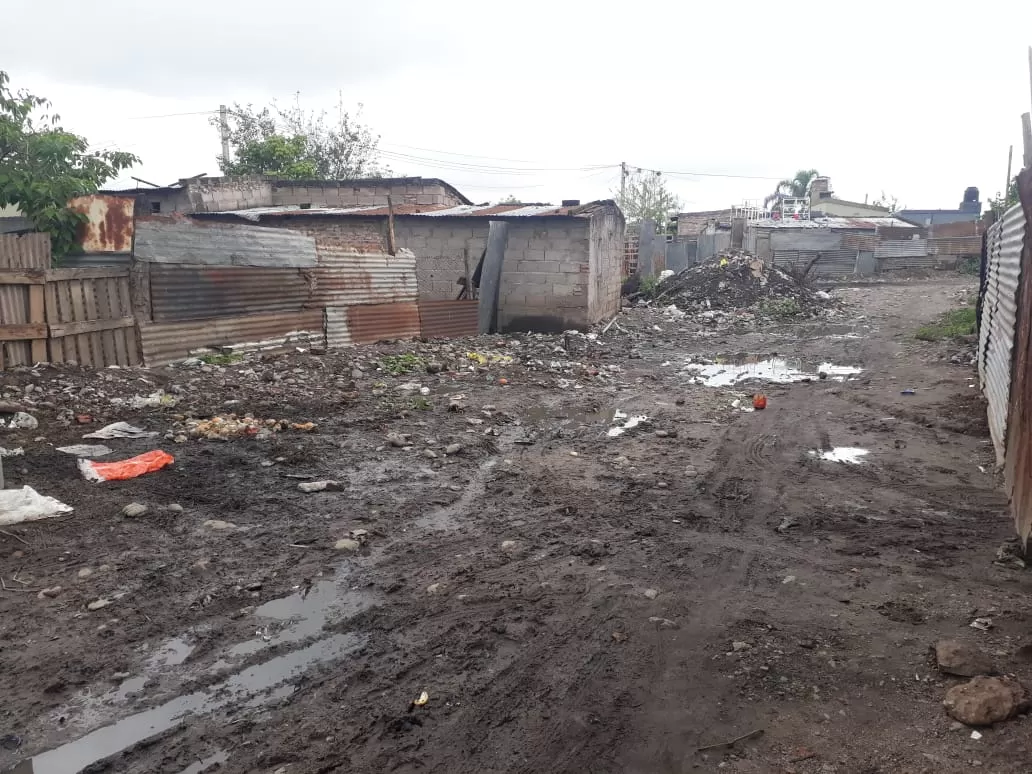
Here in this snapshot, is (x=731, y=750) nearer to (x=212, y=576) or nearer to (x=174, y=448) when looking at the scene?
(x=212, y=576)

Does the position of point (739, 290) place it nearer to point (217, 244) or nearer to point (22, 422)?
point (217, 244)

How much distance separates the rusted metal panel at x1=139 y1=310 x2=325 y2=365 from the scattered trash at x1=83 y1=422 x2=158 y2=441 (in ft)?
7.11

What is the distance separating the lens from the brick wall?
19.8 metres

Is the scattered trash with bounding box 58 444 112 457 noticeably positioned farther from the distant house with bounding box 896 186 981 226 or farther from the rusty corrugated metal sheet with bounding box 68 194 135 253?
the distant house with bounding box 896 186 981 226

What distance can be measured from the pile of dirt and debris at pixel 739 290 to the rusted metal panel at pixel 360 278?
8.91 metres

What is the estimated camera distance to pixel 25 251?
6.70 metres

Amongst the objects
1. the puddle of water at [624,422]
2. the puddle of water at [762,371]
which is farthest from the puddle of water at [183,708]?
the puddle of water at [762,371]

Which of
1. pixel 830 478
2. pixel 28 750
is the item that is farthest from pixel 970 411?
pixel 28 750

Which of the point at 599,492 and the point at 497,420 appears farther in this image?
the point at 497,420

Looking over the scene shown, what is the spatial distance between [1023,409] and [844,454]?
6.68 feet

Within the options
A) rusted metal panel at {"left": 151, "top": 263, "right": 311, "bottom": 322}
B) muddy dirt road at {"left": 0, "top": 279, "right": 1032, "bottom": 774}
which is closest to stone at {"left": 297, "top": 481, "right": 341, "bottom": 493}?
muddy dirt road at {"left": 0, "top": 279, "right": 1032, "bottom": 774}

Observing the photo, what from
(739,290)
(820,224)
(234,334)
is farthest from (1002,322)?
(820,224)

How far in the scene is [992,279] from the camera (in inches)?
289

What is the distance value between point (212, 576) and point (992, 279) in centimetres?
765
